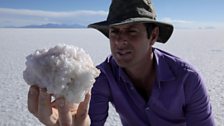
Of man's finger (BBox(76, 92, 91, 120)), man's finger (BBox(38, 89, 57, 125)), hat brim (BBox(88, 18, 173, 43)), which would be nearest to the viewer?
man's finger (BBox(38, 89, 57, 125))

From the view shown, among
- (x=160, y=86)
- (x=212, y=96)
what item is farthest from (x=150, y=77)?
(x=212, y=96)

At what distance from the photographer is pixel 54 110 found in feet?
→ 4.08

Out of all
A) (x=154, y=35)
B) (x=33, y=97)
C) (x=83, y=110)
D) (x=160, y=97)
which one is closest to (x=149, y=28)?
(x=154, y=35)

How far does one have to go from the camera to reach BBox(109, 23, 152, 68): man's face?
1598mm

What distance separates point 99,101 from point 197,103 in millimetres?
495

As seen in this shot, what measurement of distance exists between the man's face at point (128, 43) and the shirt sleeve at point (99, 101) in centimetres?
19

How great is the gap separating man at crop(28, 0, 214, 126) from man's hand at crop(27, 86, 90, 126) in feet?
1.47

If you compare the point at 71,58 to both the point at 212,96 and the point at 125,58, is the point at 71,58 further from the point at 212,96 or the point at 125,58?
the point at 212,96

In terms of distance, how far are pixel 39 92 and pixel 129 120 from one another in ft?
2.83

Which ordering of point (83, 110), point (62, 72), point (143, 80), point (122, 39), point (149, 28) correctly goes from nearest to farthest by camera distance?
point (62, 72)
point (83, 110)
point (122, 39)
point (149, 28)
point (143, 80)

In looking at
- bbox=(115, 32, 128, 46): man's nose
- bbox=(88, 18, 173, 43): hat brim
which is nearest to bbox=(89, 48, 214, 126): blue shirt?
bbox=(88, 18, 173, 43): hat brim

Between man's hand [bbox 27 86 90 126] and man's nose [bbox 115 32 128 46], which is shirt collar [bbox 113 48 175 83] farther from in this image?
man's hand [bbox 27 86 90 126]

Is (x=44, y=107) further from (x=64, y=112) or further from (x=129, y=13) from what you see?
(x=129, y=13)

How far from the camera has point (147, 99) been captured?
5.95 ft
